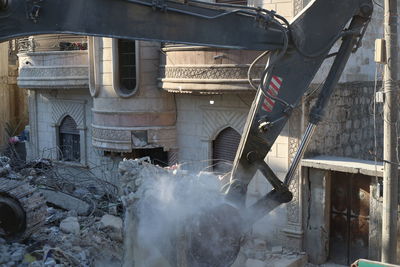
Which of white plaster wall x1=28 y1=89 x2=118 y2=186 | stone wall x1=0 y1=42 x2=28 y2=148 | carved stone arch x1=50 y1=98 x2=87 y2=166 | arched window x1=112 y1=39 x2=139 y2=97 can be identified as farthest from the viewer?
stone wall x1=0 y1=42 x2=28 y2=148

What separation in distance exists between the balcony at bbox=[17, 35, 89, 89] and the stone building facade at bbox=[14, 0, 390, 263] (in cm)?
3

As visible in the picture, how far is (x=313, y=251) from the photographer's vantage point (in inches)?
420

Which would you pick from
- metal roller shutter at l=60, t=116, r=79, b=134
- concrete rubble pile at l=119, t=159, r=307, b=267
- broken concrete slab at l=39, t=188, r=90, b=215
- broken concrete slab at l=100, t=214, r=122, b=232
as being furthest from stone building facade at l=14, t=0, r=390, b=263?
concrete rubble pile at l=119, t=159, r=307, b=267

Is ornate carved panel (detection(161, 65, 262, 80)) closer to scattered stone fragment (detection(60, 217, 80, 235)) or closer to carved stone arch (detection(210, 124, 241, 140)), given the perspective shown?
carved stone arch (detection(210, 124, 241, 140))

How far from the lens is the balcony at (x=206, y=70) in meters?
10.8

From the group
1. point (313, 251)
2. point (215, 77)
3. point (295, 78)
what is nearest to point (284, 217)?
point (313, 251)

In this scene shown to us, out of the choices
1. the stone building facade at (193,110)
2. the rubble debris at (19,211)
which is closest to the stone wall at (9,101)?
the stone building facade at (193,110)

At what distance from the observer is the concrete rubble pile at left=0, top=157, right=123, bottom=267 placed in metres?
9.07

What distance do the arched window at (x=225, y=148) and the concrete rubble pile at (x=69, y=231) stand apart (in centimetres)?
252

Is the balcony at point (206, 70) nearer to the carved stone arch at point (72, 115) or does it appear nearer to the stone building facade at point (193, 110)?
the stone building facade at point (193, 110)

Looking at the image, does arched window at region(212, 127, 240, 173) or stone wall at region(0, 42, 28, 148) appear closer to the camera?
arched window at region(212, 127, 240, 173)

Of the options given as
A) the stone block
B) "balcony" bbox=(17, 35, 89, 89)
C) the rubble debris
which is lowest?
the stone block

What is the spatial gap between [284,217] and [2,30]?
8056mm

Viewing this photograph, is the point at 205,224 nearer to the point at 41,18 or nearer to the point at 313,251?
the point at 41,18
